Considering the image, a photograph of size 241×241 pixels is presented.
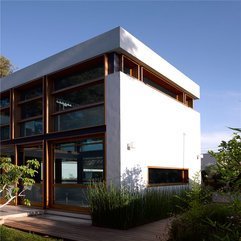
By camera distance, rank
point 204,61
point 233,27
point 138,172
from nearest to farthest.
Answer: point 138,172 → point 233,27 → point 204,61

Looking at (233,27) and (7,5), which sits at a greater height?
(7,5)

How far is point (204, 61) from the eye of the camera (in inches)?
438

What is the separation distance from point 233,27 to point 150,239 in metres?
7.13

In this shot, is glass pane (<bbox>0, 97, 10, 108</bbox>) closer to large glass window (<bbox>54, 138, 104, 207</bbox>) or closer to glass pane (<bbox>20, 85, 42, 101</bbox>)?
glass pane (<bbox>20, 85, 42, 101</bbox>)

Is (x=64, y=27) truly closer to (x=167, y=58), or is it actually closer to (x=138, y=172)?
(x=167, y=58)

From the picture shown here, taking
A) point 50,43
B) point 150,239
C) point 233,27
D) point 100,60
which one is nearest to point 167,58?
point 233,27

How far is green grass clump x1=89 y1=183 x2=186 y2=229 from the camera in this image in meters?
7.84

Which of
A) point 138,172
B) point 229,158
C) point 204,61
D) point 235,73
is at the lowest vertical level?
point 138,172

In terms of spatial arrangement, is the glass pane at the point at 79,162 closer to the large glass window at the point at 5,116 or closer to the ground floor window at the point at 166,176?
the ground floor window at the point at 166,176

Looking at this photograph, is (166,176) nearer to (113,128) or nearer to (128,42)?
(113,128)

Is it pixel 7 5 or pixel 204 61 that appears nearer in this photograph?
pixel 7 5

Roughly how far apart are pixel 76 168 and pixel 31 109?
12.1 feet

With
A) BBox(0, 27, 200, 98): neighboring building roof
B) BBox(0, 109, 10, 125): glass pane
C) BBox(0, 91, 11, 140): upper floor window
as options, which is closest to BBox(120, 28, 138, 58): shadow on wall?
BBox(0, 27, 200, 98): neighboring building roof

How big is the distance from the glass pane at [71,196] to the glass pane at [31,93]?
3773mm
